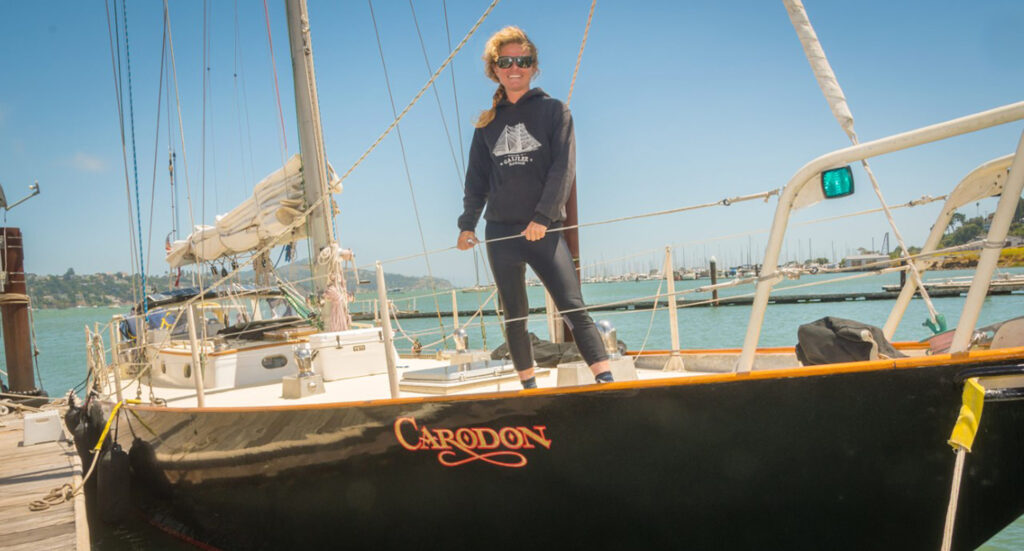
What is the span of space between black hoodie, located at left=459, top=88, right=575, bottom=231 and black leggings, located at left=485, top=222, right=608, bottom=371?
107 mm

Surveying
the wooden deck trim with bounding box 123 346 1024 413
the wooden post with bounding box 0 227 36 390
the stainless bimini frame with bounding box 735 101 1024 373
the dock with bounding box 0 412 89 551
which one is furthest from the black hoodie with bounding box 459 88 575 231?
the wooden post with bounding box 0 227 36 390

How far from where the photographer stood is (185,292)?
8.22m

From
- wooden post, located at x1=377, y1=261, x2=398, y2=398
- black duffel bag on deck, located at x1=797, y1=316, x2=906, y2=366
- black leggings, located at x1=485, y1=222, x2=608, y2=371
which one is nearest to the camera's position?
black duffel bag on deck, located at x1=797, y1=316, x2=906, y2=366

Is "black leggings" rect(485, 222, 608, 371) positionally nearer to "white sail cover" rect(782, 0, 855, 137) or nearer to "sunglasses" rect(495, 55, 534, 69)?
"sunglasses" rect(495, 55, 534, 69)

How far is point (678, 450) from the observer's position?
245cm

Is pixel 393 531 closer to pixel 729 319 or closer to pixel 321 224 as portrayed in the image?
pixel 321 224

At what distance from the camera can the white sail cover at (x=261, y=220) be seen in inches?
245

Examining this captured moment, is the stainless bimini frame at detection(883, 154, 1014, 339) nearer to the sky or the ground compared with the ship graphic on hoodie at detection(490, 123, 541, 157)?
nearer to the ground

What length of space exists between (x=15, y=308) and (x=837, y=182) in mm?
11513

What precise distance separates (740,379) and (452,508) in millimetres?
1447

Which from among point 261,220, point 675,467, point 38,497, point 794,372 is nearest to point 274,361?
point 261,220

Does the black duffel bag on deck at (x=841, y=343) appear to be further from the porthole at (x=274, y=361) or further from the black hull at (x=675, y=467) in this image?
the porthole at (x=274, y=361)

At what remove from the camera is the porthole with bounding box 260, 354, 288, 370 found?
5.69 metres

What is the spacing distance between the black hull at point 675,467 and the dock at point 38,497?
248 cm
